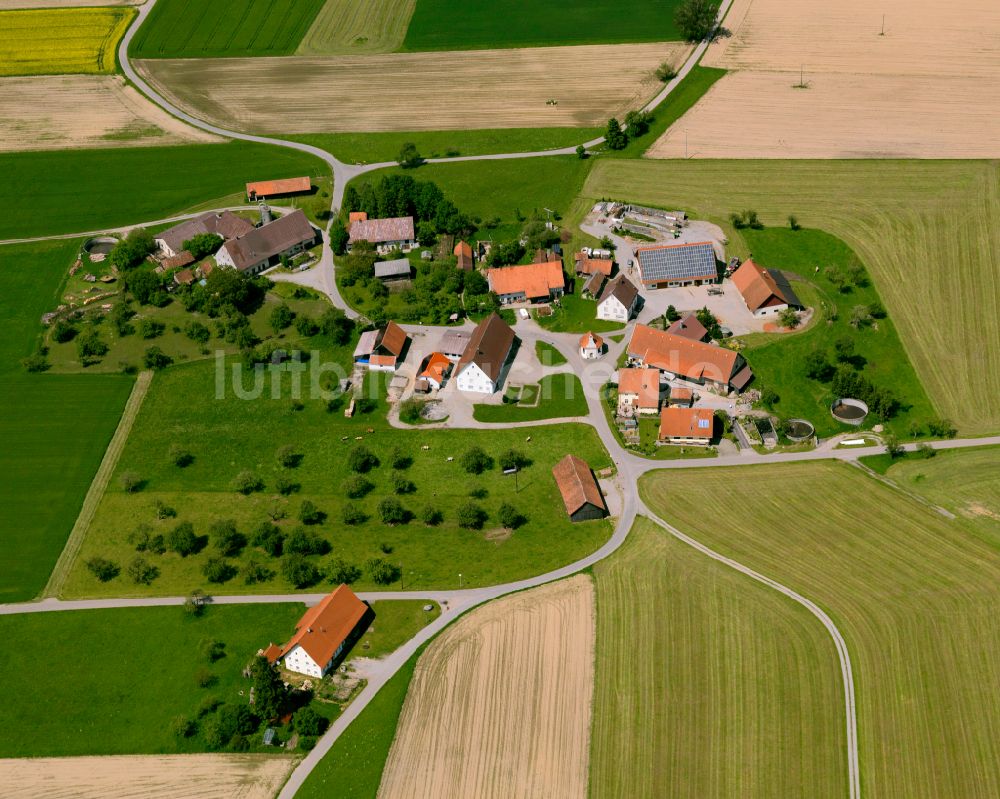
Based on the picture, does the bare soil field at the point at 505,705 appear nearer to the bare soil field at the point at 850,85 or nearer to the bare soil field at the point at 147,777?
the bare soil field at the point at 147,777

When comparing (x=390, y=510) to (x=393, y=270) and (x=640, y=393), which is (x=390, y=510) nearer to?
(x=640, y=393)

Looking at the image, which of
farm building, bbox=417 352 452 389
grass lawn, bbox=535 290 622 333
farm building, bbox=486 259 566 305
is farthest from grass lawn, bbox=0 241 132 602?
grass lawn, bbox=535 290 622 333

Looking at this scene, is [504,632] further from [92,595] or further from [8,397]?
[8,397]

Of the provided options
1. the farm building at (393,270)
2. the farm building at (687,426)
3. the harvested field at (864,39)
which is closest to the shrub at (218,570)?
the farm building at (687,426)

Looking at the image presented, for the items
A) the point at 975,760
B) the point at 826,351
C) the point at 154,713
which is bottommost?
the point at 154,713

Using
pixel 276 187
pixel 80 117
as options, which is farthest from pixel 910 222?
pixel 80 117

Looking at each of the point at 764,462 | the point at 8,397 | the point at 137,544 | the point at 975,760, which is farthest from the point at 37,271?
the point at 975,760
